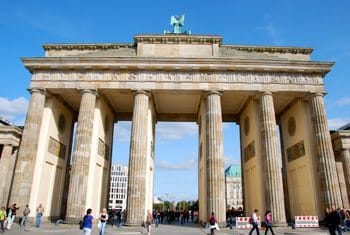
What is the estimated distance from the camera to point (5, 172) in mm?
24906

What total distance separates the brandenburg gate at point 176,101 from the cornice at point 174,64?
8cm

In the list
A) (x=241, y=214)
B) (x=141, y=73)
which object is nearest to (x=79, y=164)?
(x=141, y=73)

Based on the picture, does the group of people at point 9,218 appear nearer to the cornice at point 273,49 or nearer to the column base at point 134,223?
the column base at point 134,223

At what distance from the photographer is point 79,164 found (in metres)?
20.9

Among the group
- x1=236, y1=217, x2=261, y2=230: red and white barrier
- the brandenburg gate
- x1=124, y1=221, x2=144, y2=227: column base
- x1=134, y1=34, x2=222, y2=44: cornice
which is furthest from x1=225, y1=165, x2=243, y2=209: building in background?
x1=124, y1=221, x2=144, y2=227: column base

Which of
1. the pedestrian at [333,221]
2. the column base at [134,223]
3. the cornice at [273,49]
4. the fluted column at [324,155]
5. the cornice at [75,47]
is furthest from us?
the cornice at [75,47]

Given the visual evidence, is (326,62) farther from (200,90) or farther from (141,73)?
(141,73)

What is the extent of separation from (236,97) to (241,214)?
41.1ft

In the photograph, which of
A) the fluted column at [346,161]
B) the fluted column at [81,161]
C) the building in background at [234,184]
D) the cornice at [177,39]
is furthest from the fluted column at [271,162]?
the building in background at [234,184]

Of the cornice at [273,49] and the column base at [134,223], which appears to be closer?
the column base at [134,223]

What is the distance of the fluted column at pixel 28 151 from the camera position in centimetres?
2033

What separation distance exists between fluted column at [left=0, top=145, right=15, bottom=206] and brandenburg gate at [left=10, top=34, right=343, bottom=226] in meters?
4.47

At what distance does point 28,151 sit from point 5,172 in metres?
5.82

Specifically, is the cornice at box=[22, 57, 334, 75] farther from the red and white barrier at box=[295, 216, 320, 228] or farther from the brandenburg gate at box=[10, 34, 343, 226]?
the red and white barrier at box=[295, 216, 320, 228]
